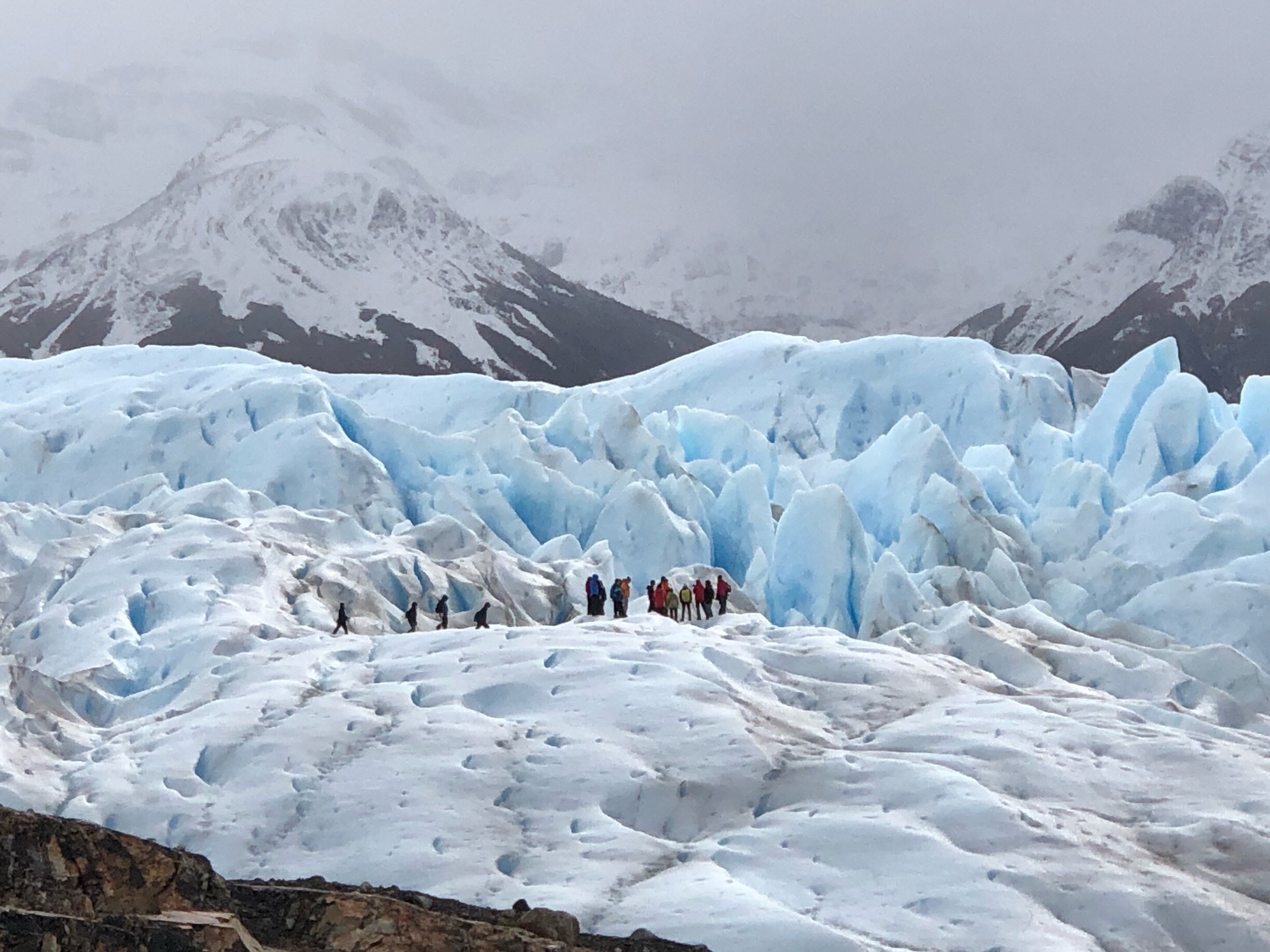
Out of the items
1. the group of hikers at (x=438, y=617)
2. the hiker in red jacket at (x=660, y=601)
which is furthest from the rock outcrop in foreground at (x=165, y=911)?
the hiker in red jacket at (x=660, y=601)

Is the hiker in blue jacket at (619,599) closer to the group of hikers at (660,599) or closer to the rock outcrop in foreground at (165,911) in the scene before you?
the group of hikers at (660,599)

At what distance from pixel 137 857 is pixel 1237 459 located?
4127 cm

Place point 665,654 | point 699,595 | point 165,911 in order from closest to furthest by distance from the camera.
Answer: point 165,911 < point 665,654 < point 699,595

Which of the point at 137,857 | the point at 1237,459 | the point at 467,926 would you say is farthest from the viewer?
the point at 1237,459

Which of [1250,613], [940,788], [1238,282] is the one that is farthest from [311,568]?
[1238,282]

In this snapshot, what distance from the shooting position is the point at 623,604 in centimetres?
2928

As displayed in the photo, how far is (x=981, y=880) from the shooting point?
17500mm

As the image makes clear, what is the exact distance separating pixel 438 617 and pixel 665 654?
8.24 metres

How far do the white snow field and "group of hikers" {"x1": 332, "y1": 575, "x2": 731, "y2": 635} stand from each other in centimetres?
71

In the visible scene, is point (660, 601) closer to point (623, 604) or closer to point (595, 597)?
point (623, 604)

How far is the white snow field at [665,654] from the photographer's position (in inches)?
709

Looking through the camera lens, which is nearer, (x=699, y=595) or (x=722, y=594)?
(x=699, y=595)

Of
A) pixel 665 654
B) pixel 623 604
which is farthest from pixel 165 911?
pixel 623 604

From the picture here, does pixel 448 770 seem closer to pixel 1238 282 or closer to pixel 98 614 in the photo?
pixel 98 614
